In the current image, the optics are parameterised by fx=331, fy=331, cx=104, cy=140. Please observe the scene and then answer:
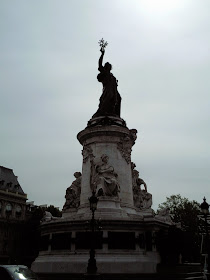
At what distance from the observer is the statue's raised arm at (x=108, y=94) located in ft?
→ 99.4

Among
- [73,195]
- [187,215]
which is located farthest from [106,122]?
[187,215]

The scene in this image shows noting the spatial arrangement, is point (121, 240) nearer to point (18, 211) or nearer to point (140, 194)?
point (140, 194)

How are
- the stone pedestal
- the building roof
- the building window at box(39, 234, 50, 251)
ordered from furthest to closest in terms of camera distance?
the building roof
the building window at box(39, 234, 50, 251)
the stone pedestal

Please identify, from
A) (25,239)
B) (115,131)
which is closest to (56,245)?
(115,131)

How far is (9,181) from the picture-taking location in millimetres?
65750

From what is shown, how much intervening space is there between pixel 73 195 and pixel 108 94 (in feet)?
32.1

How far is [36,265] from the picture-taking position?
23.9 meters

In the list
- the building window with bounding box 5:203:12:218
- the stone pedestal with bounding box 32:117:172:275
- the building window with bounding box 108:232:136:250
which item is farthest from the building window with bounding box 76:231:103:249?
the building window with bounding box 5:203:12:218

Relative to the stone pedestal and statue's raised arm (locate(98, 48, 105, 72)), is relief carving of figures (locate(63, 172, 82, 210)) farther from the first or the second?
statue's raised arm (locate(98, 48, 105, 72))

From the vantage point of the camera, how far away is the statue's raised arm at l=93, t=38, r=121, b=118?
30.3m

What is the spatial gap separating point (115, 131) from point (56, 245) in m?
10.1

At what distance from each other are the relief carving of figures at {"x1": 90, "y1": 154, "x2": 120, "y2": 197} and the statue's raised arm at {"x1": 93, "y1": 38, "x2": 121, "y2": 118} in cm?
559

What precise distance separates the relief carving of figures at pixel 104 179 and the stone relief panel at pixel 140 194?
404cm

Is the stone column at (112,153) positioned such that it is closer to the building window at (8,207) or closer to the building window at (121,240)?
the building window at (121,240)
